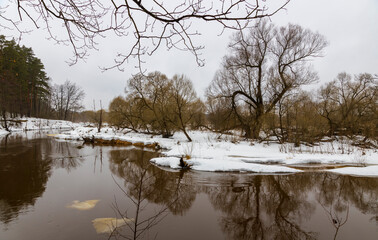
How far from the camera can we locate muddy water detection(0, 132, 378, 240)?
13.9ft

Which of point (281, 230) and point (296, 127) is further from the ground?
point (296, 127)

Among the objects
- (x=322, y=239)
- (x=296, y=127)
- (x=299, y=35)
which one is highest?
(x=299, y=35)

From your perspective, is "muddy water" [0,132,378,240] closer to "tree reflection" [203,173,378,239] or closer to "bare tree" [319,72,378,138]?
"tree reflection" [203,173,378,239]

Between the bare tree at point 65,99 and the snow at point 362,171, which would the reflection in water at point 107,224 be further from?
the bare tree at point 65,99

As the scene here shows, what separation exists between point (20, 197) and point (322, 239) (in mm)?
8025

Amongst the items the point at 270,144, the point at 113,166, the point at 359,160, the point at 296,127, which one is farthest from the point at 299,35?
the point at 113,166

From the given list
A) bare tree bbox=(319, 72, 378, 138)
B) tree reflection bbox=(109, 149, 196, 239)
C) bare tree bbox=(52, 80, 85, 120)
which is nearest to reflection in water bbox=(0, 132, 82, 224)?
tree reflection bbox=(109, 149, 196, 239)

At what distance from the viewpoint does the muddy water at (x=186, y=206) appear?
13.9 feet

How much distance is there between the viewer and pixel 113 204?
5586 millimetres

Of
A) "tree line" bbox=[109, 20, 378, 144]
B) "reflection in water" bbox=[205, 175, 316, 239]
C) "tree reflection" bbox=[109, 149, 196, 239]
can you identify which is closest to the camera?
"reflection in water" bbox=[205, 175, 316, 239]

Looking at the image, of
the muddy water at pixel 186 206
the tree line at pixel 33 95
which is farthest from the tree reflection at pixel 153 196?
the tree line at pixel 33 95

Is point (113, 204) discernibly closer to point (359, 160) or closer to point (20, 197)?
point (20, 197)

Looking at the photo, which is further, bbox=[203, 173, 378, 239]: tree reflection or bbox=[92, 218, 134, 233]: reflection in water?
bbox=[203, 173, 378, 239]: tree reflection

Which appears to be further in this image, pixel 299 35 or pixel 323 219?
pixel 299 35
